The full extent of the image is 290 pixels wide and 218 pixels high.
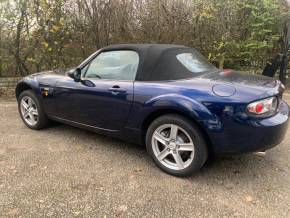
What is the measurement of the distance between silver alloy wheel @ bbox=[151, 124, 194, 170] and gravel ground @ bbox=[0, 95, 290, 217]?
0.56 feet

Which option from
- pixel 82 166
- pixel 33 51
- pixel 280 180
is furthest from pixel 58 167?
pixel 33 51

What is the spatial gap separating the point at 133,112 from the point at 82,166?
902mm

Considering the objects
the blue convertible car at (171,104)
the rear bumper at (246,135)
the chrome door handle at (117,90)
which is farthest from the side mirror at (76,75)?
the rear bumper at (246,135)

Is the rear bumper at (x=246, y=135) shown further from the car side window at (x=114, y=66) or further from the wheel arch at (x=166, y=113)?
the car side window at (x=114, y=66)

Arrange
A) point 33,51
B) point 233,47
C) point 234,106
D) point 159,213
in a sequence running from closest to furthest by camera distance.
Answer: point 159,213 → point 234,106 → point 33,51 → point 233,47

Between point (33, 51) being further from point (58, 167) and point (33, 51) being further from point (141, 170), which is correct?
point (141, 170)

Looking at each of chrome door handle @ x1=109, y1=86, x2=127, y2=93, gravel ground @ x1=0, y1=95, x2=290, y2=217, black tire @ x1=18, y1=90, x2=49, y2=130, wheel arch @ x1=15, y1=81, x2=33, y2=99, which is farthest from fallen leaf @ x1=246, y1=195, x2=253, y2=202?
wheel arch @ x1=15, y1=81, x2=33, y2=99

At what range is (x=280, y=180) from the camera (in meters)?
3.06

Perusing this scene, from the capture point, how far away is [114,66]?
145 inches

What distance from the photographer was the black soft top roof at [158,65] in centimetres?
327

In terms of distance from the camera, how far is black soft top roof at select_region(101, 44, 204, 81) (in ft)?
10.7

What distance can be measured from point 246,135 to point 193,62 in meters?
1.32

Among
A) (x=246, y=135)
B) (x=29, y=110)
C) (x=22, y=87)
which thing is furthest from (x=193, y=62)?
(x=22, y=87)

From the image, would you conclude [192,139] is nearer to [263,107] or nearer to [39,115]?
[263,107]
